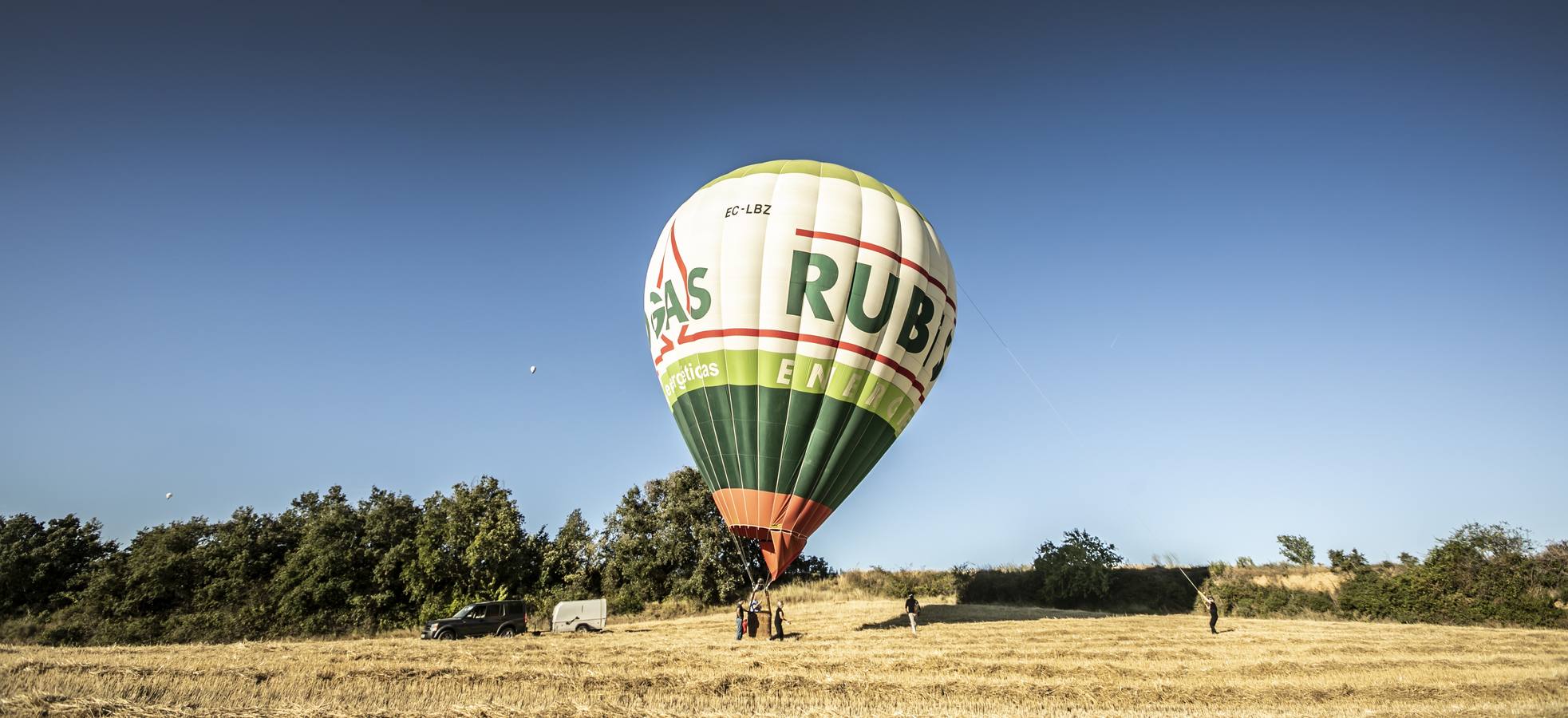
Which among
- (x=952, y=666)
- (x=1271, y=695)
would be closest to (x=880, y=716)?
(x=952, y=666)

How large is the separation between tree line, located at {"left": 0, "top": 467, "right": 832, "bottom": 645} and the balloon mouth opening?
737 inches

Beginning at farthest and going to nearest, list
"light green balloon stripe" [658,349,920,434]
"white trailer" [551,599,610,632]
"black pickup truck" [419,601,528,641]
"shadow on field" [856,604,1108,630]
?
"white trailer" [551,599,610,632]
"shadow on field" [856,604,1108,630]
"black pickup truck" [419,601,528,641]
"light green balloon stripe" [658,349,920,434]

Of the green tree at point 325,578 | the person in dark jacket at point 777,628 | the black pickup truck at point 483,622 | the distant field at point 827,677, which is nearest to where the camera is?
the distant field at point 827,677

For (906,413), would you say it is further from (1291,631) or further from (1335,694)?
(1291,631)

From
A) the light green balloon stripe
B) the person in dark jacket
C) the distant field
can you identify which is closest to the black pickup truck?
the distant field

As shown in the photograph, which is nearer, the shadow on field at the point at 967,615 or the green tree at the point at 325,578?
the shadow on field at the point at 967,615

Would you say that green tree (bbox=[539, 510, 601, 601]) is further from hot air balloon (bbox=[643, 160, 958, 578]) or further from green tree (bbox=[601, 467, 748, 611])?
hot air balloon (bbox=[643, 160, 958, 578])

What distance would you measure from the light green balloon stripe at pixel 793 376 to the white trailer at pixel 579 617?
1153cm

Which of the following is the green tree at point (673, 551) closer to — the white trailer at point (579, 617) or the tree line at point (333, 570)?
the tree line at point (333, 570)

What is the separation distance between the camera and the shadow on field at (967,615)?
22.8m

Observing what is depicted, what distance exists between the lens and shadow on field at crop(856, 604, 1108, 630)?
22.8m

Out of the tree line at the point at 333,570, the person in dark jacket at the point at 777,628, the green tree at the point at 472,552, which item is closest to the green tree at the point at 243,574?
the tree line at the point at 333,570

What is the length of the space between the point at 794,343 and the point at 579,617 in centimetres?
1421

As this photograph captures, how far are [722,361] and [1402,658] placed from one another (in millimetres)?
15626
